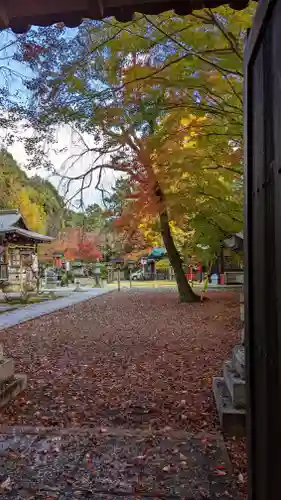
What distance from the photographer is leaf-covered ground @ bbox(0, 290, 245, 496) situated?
158 inches

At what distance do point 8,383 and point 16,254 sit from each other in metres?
18.7

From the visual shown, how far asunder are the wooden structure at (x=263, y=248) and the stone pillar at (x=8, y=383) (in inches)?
126

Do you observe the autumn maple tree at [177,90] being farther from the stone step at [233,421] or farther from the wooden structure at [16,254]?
the wooden structure at [16,254]

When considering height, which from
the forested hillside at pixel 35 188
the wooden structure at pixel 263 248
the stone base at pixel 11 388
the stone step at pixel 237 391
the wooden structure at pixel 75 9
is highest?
the forested hillside at pixel 35 188

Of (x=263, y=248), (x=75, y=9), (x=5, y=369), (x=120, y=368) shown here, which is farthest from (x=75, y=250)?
(x=263, y=248)

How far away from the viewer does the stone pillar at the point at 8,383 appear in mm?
4301

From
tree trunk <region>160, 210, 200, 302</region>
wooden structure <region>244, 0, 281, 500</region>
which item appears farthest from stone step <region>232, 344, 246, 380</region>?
tree trunk <region>160, 210, 200, 302</region>

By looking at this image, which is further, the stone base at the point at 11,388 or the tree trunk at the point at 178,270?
the tree trunk at the point at 178,270

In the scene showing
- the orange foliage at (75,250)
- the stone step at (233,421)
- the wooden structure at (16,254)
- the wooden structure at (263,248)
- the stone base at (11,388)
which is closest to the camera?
the wooden structure at (263,248)

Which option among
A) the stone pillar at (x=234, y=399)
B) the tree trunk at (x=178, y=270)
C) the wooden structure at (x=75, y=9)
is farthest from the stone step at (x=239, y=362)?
the tree trunk at (x=178, y=270)

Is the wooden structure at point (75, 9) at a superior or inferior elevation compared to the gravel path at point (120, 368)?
superior

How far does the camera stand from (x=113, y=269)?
114 ft

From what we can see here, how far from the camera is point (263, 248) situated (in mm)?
1496

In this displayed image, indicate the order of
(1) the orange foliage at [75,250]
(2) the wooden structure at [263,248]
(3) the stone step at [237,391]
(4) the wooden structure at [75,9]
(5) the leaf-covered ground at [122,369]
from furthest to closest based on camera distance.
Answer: (1) the orange foliage at [75,250], (5) the leaf-covered ground at [122,369], (3) the stone step at [237,391], (4) the wooden structure at [75,9], (2) the wooden structure at [263,248]
